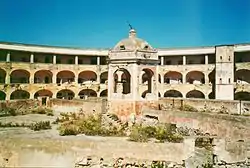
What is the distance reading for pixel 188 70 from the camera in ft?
137

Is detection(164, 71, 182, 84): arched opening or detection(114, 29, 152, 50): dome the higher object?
detection(114, 29, 152, 50): dome

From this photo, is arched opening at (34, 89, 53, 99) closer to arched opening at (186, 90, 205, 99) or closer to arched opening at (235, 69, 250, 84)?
arched opening at (186, 90, 205, 99)

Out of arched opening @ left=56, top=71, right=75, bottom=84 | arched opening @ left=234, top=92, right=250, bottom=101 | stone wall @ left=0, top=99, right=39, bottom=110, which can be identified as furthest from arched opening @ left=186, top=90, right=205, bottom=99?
stone wall @ left=0, top=99, right=39, bottom=110

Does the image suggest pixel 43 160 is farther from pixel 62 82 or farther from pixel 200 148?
pixel 62 82

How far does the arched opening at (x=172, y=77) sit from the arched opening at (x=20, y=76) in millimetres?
19131

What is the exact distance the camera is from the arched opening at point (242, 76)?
39.7m

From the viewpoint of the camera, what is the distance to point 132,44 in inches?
803

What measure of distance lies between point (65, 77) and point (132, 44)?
27.4 meters

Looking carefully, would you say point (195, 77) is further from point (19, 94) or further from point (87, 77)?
point (19, 94)

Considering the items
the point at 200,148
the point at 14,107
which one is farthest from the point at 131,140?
the point at 14,107

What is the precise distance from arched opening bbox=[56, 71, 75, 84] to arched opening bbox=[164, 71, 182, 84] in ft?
44.5

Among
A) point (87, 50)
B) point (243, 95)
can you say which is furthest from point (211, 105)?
point (87, 50)

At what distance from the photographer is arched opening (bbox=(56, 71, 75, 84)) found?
4582cm

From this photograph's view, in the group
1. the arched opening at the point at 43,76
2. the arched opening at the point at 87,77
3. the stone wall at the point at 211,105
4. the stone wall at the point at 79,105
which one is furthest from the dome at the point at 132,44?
the arched opening at the point at 87,77
